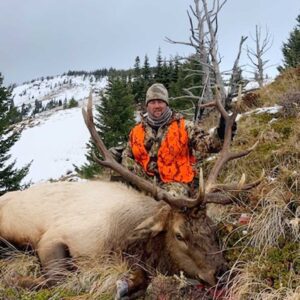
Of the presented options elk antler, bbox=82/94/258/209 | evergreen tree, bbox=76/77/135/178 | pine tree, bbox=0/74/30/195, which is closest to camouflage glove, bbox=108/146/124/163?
elk antler, bbox=82/94/258/209

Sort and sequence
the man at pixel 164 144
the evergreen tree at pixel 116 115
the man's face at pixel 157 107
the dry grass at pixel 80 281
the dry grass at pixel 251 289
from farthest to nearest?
the evergreen tree at pixel 116 115
the man's face at pixel 157 107
the man at pixel 164 144
the dry grass at pixel 80 281
the dry grass at pixel 251 289

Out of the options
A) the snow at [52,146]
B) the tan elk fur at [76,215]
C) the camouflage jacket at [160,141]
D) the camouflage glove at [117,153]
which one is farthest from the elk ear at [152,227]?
the snow at [52,146]

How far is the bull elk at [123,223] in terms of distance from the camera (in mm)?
3965

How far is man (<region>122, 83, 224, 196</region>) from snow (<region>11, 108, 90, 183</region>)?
18.6 metres

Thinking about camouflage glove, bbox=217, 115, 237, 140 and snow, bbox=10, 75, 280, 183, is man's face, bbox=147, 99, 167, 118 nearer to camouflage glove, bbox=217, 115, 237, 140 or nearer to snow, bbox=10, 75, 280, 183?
camouflage glove, bbox=217, 115, 237, 140

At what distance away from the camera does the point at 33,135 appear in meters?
41.4

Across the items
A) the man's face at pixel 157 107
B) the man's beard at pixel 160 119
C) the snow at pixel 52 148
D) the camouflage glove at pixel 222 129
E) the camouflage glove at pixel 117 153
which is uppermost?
the man's face at pixel 157 107

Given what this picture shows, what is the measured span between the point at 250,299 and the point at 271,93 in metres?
6.94

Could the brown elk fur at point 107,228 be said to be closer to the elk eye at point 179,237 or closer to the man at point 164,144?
the elk eye at point 179,237

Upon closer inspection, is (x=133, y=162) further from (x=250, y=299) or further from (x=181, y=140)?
(x=250, y=299)

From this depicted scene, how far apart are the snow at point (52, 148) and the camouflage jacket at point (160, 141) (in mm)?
18489

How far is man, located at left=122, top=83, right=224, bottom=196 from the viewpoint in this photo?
5504 mm

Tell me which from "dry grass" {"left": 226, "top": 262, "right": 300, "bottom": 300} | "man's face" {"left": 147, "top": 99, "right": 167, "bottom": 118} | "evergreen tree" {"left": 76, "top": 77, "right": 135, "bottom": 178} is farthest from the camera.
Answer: "evergreen tree" {"left": 76, "top": 77, "right": 135, "bottom": 178}

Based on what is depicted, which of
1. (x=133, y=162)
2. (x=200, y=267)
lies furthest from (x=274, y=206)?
(x=133, y=162)
